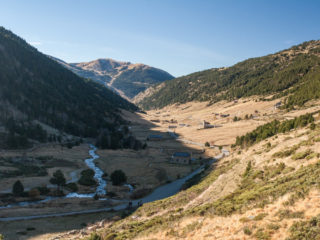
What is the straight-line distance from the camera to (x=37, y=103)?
152m

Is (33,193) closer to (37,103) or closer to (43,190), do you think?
(43,190)

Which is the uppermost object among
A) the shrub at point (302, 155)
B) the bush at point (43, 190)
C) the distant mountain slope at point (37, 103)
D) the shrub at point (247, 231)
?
the distant mountain slope at point (37, 103)

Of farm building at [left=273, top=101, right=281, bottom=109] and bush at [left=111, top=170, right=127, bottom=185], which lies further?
farm building at [left=273, top=101, right=281, bottom=109]

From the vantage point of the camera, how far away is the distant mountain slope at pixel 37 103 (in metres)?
130

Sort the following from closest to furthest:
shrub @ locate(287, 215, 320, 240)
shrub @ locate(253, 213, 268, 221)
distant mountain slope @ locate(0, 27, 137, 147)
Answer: shrub @ locate(287, 215, 320, 240), shrub @ locate(253, 213, 268, 221), distant mountain slope @ locate(0, 27, 137, 147)

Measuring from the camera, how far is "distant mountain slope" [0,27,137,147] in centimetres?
13050

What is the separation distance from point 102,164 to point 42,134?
1844 inches

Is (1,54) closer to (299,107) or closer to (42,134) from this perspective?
(42,134)

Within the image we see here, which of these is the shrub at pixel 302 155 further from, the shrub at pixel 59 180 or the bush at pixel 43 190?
the bush at pixel 43 190

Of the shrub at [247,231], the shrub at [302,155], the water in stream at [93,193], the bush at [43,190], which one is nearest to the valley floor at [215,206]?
the shrub at [247,231]

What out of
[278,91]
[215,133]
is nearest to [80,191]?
[215,133]

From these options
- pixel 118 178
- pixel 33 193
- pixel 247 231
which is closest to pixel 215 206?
pixel 247 231

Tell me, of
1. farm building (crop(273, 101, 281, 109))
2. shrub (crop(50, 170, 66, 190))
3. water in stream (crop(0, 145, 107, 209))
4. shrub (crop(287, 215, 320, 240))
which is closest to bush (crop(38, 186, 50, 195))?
water in stream (crop(0, 145, 107, 209))

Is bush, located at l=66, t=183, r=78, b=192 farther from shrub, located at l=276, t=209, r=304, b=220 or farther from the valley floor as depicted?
shrub, located at l=276, t=209, r=304, b=220
